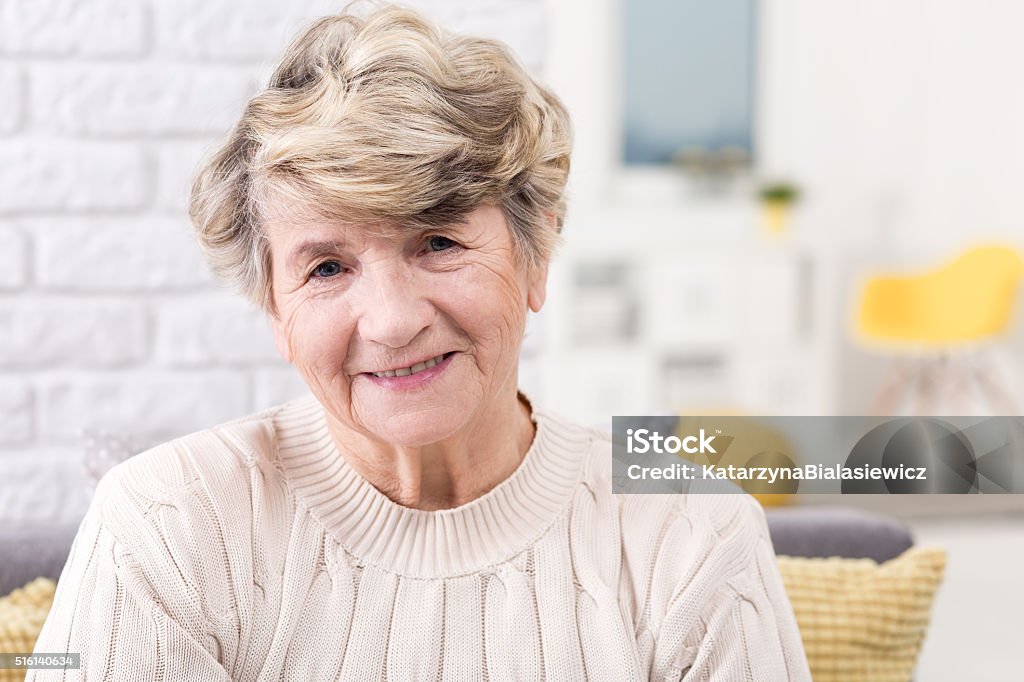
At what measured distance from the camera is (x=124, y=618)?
3.52 feet

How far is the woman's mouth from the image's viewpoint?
44.2 inches

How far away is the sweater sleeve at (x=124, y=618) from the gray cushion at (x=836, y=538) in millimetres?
810

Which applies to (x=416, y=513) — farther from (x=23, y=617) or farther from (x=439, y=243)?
(x=23, y=617)

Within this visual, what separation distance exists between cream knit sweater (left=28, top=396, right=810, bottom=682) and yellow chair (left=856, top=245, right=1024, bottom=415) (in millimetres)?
3866

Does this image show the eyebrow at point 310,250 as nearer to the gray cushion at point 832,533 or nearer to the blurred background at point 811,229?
the gray cushion at point 832,533

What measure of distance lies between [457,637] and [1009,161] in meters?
4.78

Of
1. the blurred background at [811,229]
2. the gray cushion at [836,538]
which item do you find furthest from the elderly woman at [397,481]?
the blurred background at [811,229]

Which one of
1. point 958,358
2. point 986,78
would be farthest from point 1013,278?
point 986,78

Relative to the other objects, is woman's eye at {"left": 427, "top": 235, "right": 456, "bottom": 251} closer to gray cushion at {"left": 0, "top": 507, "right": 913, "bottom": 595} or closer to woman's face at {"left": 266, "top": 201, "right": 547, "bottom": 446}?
woman's face at {"left": 266, "top": 201, "right": 547, "bottom": 446}

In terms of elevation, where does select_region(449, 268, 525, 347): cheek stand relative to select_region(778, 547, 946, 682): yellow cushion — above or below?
above

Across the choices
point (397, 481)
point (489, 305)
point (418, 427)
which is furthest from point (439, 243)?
point (397, 481)

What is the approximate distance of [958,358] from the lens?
5.09 metres

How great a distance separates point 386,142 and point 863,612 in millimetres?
834

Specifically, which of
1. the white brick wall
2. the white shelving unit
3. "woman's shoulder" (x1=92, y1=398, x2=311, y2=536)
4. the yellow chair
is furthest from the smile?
the yellow chair
